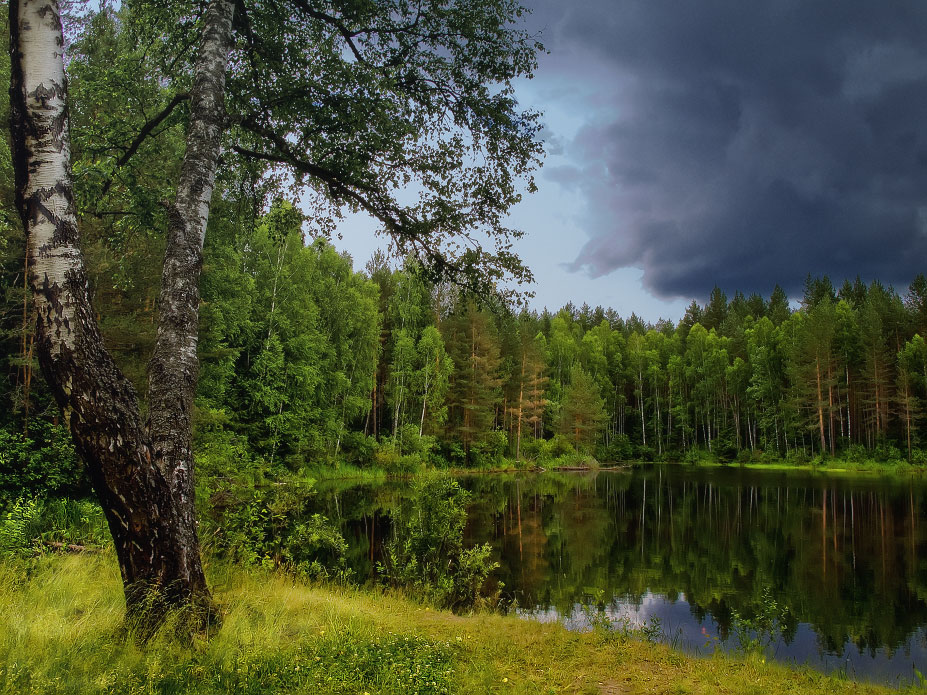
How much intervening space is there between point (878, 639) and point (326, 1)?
1340 centimetres

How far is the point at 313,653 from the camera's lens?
4.67 meters

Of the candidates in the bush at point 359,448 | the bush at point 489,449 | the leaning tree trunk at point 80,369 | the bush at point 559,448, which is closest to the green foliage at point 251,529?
the leaning tree trunk at point 80,369

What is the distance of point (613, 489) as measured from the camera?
34281 millimetres

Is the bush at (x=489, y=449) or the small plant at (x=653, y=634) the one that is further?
the bush at (x=489, y=449)

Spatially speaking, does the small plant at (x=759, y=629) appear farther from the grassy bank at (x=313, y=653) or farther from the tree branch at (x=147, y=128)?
the tree branch at (x=147, y=128)

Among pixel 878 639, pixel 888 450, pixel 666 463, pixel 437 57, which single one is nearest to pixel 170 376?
pixel 437 57

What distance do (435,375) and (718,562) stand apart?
Result: 28.5 meters

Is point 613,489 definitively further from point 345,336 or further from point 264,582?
point 264,582

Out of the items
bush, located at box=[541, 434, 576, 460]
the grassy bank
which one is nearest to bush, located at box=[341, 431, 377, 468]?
bush, located at box=[541, 434, 576, 460]

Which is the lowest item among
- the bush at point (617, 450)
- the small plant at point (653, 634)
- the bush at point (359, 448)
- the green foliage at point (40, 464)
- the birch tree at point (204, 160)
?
the bush at point (617, 450)

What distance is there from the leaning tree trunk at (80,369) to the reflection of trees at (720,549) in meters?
8.15

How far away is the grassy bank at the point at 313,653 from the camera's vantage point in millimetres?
3824

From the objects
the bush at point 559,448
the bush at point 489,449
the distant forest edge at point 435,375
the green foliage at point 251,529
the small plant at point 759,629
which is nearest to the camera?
the small plant at point 759,629

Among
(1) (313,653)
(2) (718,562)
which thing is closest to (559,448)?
(2) (718,562)
